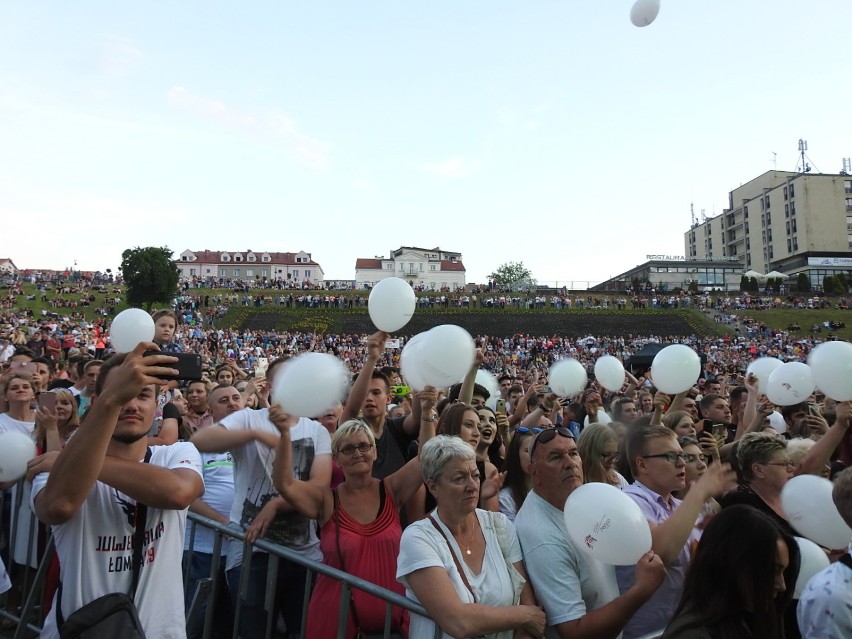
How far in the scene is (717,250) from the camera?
93.3 m

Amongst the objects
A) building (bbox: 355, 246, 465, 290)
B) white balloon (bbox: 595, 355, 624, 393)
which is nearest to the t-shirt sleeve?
white balloon (bbox: 595, 355, 624, 393)

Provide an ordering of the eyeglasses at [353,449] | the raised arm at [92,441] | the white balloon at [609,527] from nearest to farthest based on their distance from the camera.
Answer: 1. the raised arm at [92,441]
2. the white balloon at [609,527]
3. the eyeglasses at [353,449]

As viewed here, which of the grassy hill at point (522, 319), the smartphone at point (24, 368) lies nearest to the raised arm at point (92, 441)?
the smartphone at point (24, 368)

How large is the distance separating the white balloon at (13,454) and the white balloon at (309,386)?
5.63 ft

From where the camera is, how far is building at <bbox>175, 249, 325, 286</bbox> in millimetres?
93250

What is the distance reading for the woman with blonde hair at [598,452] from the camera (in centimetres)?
337

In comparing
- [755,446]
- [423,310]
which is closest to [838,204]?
[423,310]

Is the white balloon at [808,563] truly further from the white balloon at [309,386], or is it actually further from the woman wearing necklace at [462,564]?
the white balloon at [309,386]

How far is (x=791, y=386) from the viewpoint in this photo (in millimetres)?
5727

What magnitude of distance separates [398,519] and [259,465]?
90 cm

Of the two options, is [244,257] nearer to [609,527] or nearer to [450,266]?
[450,266]

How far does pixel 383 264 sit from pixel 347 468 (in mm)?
91448

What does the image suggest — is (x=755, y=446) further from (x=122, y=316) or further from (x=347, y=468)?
(x=122, y=316)

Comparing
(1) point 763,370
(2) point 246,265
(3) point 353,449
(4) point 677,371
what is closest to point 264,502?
(3) point 353,449
